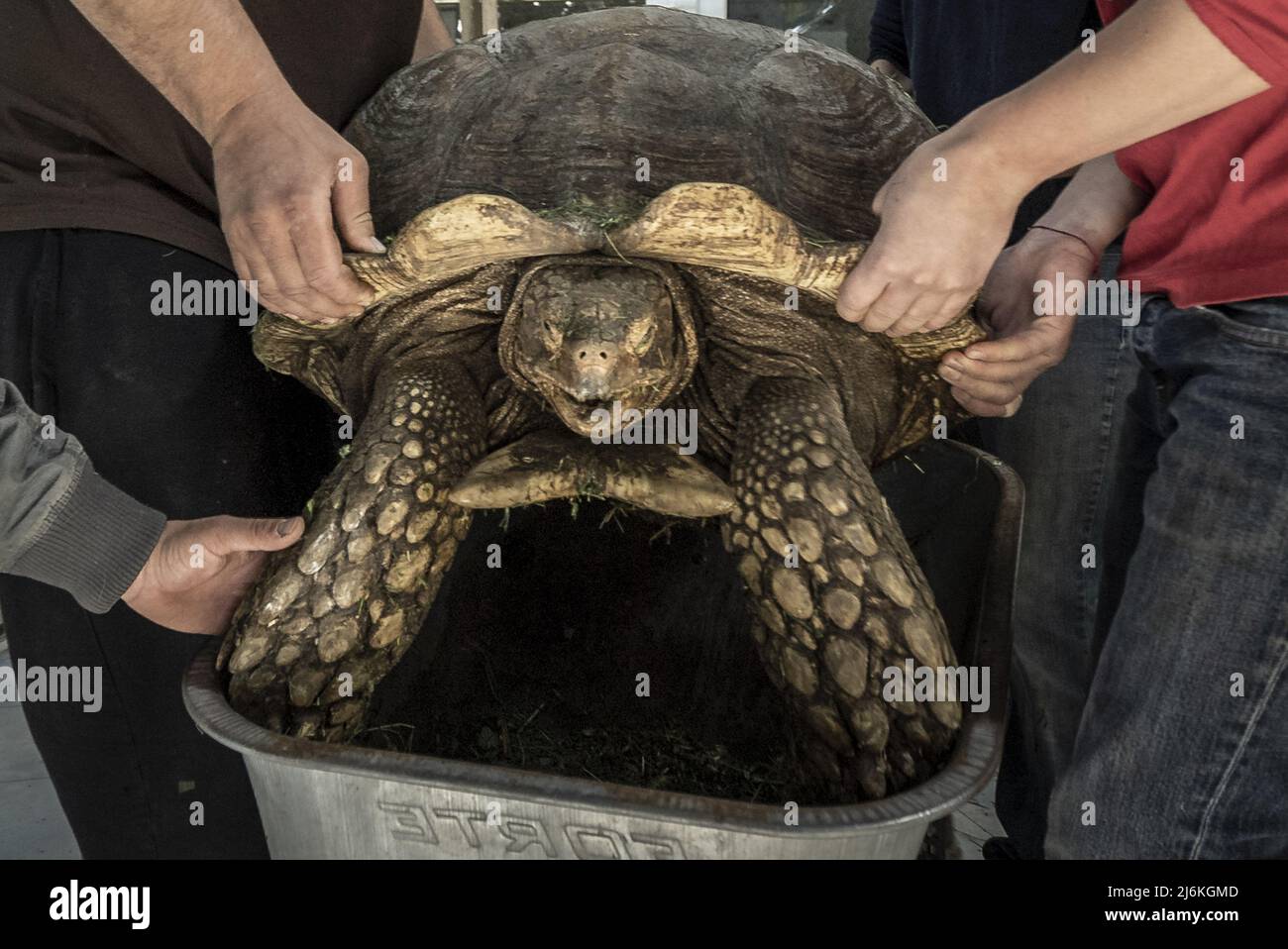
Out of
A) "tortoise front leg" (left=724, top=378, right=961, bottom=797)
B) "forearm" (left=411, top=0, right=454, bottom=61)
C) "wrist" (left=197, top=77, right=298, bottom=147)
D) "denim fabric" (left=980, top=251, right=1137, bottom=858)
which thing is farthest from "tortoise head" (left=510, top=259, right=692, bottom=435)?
"forearm" (left=411, top=0, right=454, bottom=61)

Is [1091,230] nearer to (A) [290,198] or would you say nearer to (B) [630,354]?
(B) [630,354]

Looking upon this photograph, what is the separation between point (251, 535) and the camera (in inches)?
58.1

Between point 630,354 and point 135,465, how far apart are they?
3.43 ft

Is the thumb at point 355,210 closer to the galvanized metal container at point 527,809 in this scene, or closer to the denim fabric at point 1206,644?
the galvanized metal container at point 527,809

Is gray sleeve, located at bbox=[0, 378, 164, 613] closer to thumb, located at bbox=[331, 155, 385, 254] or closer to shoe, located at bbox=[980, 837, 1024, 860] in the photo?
thumb, located at bbox=[331, 155, 385, 254]

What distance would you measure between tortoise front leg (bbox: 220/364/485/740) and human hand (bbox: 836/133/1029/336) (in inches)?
29.5

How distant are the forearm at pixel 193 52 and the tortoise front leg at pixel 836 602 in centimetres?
99

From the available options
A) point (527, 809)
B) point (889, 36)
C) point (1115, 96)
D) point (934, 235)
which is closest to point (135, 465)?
point (527, 809)

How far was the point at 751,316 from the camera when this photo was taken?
179 centimetres

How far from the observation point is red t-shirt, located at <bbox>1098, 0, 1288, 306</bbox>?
1.28 meters

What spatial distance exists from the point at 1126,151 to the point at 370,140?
1.40 m

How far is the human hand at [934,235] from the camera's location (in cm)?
123

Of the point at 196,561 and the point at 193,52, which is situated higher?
the point at 193,52

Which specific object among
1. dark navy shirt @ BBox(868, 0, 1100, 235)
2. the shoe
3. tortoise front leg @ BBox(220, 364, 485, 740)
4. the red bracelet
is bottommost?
the shoe
